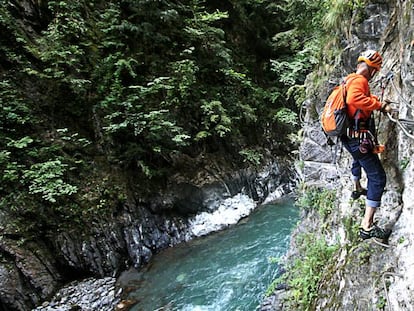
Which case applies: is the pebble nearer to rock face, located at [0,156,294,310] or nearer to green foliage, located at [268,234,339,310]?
rock face, located at [0,156,294,310]

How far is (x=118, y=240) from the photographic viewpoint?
8.27 meters

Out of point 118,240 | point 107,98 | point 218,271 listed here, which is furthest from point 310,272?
point 107,98

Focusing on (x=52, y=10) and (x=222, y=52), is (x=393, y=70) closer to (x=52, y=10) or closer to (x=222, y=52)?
(x=222, y=52)

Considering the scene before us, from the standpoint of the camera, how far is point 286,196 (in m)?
11.8

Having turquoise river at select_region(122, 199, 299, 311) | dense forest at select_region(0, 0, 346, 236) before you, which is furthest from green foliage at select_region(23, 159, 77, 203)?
turquoise river at select_region(122, 199, 299, 311)

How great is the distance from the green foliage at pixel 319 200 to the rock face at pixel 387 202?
0.33 m

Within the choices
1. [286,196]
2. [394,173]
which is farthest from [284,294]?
[286,196]

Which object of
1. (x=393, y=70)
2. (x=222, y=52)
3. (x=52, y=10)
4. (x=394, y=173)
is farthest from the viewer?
(x=222, y=52)

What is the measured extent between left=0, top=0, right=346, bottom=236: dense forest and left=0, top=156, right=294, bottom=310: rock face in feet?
1.70

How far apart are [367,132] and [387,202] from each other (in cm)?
82

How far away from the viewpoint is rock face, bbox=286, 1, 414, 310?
9.11 feet

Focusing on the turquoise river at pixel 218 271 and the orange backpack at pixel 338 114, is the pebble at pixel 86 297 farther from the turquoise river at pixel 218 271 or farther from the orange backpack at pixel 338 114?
the orange backpack at pixel 338 114

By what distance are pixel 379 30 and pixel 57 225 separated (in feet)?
26.2

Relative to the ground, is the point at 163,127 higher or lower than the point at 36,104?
lower
